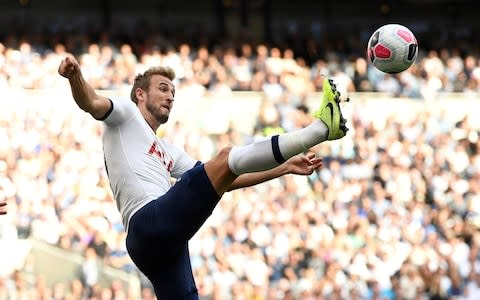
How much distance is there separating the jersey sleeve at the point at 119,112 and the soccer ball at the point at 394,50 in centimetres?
205

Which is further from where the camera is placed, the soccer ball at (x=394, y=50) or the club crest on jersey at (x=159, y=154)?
the soccer ball at (x=394, y=50)

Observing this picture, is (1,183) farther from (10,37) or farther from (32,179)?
(10,37)

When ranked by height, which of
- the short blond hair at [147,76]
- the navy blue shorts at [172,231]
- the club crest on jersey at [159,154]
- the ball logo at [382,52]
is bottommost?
the navy blue shorts at [172,231]

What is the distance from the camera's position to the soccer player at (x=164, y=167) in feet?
20.0

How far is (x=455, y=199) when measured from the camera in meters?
18.2

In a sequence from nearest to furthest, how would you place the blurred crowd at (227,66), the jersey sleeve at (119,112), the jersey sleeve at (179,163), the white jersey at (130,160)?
1. the jersey sleeve at (119,112)
2. the white jersey at (130,160)
3. the jersey sleeve at (179,163)
4. the blurred crowd at (227,66)

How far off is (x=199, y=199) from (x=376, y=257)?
33.9ft

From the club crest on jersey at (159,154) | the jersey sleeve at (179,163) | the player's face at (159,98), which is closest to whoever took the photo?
the club crest on jersey at (159,154)

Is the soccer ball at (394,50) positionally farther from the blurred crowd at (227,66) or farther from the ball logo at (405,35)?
the blurred crowd at (227,66)

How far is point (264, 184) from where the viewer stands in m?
17.6

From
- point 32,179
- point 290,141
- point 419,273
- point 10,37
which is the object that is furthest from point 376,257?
point 290,141

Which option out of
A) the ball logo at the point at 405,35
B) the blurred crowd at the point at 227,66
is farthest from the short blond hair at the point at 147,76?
the blurred crowd at the point at 227,66

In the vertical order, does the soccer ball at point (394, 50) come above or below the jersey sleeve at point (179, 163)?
above

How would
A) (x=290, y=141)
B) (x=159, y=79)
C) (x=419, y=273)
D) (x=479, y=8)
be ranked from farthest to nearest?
(x=479, y=8)
(x=419, y=273)
(x=159, y=79)
(x=290, y=141)
